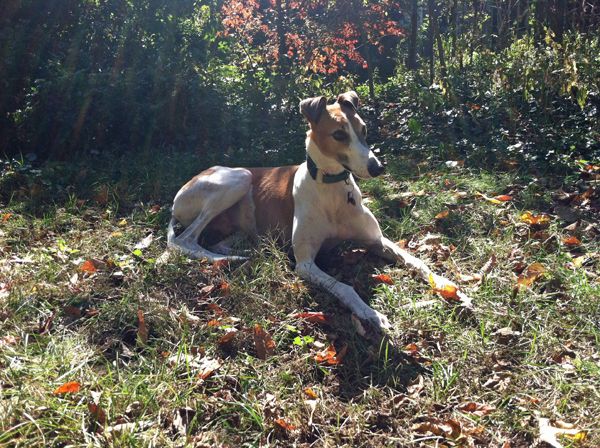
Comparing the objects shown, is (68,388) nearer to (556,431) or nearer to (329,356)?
(329,356)

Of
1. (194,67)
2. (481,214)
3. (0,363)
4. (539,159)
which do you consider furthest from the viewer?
(194,67)

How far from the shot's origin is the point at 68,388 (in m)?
2.64

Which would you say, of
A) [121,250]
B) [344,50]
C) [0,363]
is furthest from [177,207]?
[344,50]

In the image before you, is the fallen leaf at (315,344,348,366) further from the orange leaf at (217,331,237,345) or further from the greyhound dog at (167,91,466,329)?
the orange leaf at (217,331,237,345)

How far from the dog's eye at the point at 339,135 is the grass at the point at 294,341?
2.73 ft

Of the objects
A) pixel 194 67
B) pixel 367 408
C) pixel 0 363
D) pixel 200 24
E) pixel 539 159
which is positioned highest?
pixel 200 24

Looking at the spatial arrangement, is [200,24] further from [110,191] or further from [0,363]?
[0,363]

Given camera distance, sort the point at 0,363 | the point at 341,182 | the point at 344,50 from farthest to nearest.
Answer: the point at 344,50
the point at 341,182
the point at 0,363

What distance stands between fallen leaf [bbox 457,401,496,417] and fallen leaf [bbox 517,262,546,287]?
109 cm

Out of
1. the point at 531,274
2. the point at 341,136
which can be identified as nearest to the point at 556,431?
the point at 531,274

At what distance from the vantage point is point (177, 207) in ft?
16.5

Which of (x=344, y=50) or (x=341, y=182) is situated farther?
(x=344, y=50)

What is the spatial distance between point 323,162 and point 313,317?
3.79ft

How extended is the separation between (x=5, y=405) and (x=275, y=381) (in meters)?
1.13
